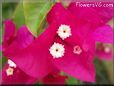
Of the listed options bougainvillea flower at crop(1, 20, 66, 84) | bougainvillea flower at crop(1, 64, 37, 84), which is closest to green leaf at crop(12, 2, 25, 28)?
bougainvillea flower at crop(1, 20, 66, 84)

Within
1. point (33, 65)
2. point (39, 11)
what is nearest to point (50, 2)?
point (39, 11)

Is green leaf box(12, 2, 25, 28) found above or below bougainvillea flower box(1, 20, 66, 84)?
above

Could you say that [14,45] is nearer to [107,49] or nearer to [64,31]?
[64,31]

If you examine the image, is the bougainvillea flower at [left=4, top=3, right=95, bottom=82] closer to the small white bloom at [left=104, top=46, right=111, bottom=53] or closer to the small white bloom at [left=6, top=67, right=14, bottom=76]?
the small white bloom at [left=6, top=67, right=14, bottom=76]

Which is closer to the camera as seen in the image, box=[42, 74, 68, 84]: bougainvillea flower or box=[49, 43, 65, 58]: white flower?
box=[49, 43, 65, 58]: white flower

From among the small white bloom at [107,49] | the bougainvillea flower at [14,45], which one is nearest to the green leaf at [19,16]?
the bougainvillea flower at [14,45]

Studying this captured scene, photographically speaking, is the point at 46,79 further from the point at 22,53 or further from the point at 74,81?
the point at 22,53

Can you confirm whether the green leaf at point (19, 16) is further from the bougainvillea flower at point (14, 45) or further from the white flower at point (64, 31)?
the white flower at point (64, 31)

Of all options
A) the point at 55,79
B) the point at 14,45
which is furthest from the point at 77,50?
the point at 55,79
